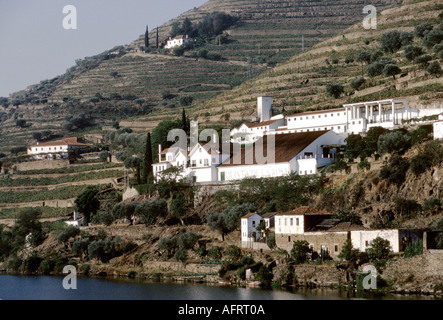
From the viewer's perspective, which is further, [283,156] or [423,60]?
[423,60]

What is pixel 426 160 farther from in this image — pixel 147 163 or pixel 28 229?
pixel 28 229

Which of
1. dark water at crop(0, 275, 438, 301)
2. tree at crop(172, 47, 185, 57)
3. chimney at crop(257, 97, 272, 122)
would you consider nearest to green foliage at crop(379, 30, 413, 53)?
chimney at crop(257, 97, 272, 122)

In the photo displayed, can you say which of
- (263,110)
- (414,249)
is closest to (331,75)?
(263,110)

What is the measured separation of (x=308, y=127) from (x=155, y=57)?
80.8 m

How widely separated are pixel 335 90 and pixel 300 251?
32.2 meters

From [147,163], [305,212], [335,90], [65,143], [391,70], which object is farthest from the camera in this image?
[65,143]

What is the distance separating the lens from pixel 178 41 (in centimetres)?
16175

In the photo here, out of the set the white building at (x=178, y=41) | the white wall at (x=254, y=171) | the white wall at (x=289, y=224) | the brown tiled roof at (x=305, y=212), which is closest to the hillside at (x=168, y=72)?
the white building at (x=178, y=41)

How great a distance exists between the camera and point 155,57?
152125 mm

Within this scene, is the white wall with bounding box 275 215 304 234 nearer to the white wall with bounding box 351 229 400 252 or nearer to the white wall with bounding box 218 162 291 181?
the white wall with bounding box 351 229 400 252

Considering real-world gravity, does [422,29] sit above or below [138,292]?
above

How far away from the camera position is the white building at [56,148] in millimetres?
101938

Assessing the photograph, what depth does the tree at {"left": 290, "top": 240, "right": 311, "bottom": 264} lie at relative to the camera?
2098 inches
